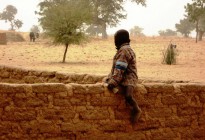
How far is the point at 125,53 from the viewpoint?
15.6ft

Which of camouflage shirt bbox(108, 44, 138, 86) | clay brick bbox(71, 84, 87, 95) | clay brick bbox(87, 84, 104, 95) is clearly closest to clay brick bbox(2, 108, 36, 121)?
clay brick bbox(71, 84, 87, 95)

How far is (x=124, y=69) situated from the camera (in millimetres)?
4711

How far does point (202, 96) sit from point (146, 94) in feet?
2.94

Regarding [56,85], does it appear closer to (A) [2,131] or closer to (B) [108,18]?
(A) [2,131]

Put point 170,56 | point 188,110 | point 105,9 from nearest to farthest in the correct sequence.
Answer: point 188,110 < point 170,56 < point 105,9

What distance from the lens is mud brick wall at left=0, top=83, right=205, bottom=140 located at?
4668mm

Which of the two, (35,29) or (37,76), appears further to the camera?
(35,29)

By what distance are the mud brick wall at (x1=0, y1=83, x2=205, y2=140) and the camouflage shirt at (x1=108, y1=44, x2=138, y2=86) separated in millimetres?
223

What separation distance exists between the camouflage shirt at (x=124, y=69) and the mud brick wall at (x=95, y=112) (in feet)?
0.73

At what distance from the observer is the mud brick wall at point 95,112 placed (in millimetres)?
4668

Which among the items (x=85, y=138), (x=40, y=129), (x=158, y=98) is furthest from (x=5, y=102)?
(x=158, y=98)

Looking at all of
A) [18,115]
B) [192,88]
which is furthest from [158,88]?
[18,115]

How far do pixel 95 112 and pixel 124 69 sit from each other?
723mm

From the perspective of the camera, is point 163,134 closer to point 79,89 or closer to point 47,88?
point 79,89
